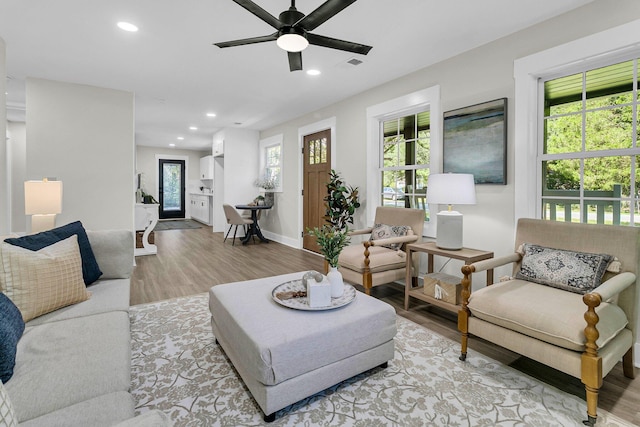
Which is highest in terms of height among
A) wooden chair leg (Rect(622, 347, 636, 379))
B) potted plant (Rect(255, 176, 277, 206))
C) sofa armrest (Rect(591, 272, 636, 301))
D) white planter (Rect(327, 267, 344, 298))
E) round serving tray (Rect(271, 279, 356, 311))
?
potted plant (Rect(255, 176, 277, 206))

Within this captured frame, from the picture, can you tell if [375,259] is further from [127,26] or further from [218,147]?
[218,147]

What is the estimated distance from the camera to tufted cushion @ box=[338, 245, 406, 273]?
3232mm

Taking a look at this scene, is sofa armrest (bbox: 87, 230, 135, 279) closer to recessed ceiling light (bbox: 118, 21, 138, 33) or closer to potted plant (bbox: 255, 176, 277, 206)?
recessed ceiling light (bbox: 118, 21, 138, 33)

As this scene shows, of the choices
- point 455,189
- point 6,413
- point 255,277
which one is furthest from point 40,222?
point 455,189

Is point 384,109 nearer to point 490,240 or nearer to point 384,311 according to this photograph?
point 490,240

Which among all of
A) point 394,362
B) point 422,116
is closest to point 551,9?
point 422,116

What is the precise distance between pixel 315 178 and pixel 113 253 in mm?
3686

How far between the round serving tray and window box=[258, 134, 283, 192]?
184 inches

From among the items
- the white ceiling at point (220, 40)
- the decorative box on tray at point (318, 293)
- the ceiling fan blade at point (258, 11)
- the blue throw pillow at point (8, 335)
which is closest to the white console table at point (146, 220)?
the white ceiling at point (220, 40)

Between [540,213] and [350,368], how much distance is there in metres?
2.21

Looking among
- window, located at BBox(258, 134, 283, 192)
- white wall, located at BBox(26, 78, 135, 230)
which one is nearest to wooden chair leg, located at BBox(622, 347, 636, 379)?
white wall, located at BBox(26, 78, 135, 230)

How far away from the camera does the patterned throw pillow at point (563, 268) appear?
2.01m

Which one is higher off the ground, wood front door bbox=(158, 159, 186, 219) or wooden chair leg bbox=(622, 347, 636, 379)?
wood front door bbox=(158, 159, 186, 219)

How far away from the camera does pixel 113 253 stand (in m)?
2.53
